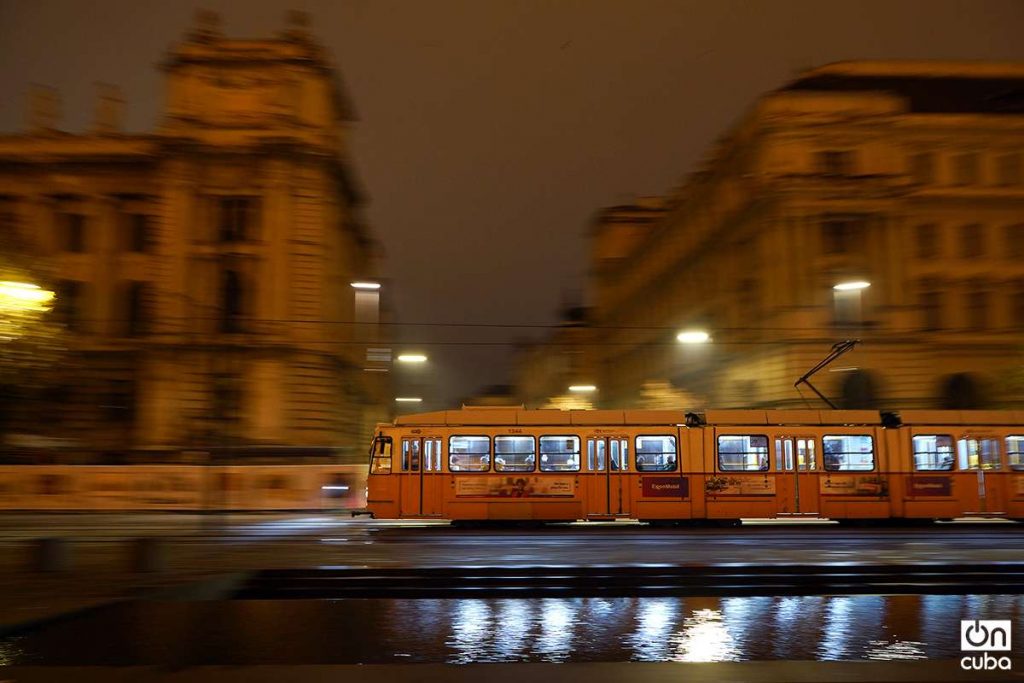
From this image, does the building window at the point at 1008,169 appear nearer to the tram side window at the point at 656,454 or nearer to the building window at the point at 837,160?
the building window at the point at 837,160

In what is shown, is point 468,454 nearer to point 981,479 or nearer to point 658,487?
point 658,487

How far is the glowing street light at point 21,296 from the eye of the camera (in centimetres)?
1598

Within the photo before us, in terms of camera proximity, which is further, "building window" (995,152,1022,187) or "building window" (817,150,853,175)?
"building window" (995,152,1022,187)

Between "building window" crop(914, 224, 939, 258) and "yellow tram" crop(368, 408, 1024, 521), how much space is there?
23.7m

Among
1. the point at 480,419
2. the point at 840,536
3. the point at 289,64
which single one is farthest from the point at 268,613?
the point at 289,64

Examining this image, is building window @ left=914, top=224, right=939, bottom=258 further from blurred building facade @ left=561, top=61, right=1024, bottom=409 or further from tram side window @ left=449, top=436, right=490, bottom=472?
tram side window @ left=449, top=436, right=490, bottom=472

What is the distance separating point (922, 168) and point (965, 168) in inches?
90.2

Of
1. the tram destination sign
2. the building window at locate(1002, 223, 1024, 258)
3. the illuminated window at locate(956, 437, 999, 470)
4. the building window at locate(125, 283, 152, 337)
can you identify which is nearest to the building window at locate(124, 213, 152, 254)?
the building window at locate(125, 283, 152, 337)


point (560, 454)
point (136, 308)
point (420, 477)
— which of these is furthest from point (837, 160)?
point (136, 308)

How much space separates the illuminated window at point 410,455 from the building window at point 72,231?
113 ft

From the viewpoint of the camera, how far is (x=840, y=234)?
46250 millimetres

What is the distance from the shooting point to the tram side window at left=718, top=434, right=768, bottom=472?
25.1 meters

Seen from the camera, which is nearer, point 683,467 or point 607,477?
point 607,477

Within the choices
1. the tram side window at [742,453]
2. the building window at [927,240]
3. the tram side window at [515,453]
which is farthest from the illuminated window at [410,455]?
the building window at [927,240]
